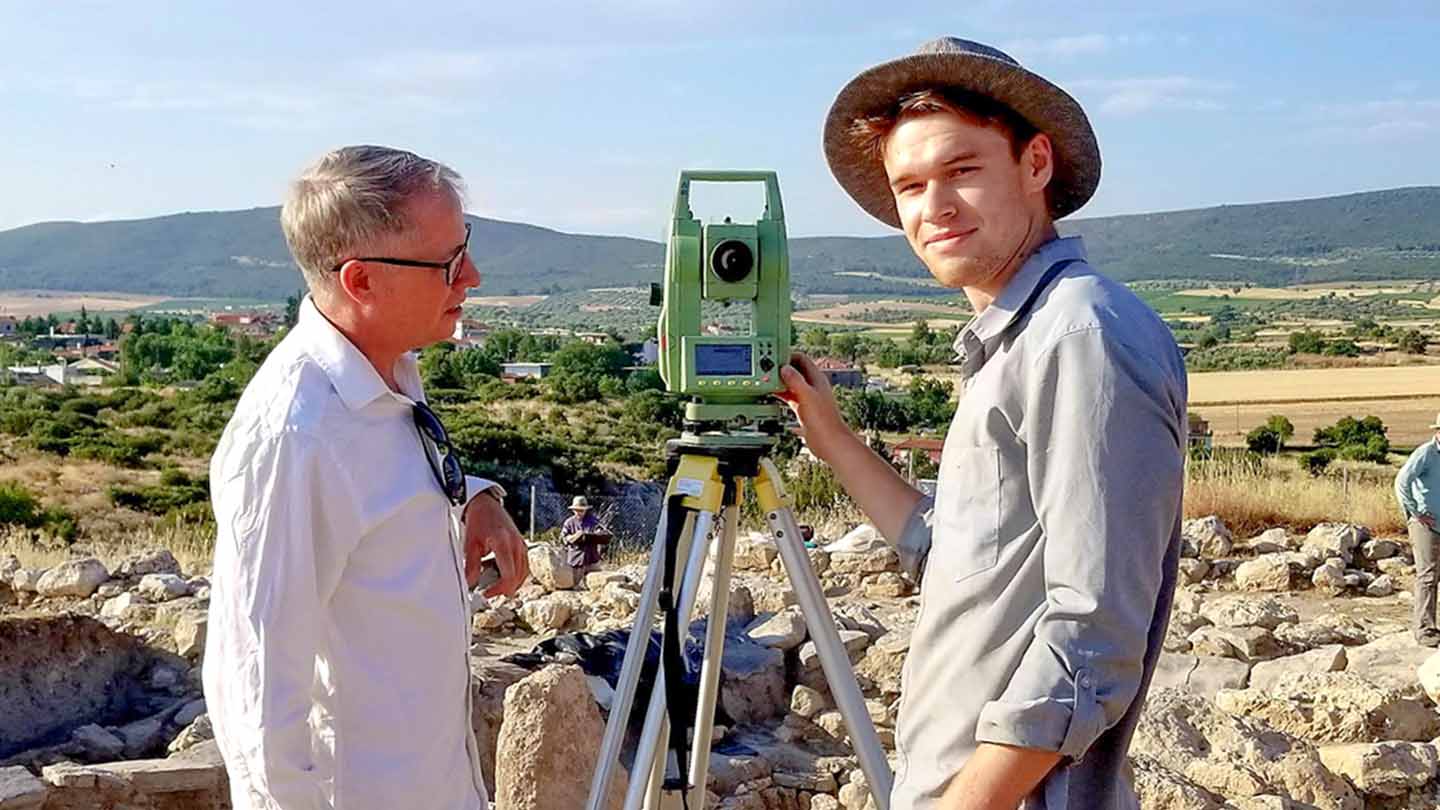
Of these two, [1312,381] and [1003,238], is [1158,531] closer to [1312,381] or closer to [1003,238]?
[1003,238]

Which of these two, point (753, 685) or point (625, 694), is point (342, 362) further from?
point (753, 685)

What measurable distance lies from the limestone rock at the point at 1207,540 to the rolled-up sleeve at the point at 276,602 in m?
7.08

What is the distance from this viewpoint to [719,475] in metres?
2.90

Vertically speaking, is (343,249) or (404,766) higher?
(343,249)

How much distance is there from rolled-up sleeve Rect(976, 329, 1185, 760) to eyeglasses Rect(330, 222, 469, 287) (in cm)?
94

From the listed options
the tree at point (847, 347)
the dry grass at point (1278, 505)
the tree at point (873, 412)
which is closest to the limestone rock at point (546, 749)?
the dry grass at point (1278, 505)

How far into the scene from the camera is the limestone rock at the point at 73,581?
7293 mm

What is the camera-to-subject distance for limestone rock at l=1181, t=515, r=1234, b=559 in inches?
328

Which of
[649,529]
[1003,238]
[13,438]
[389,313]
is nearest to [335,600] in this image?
[389,313]

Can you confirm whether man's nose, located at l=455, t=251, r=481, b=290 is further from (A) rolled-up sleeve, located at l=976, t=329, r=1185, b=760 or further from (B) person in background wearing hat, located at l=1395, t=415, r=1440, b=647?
(B) person in background wearing hat, located at l=1395, t=415, r=1440, b=647

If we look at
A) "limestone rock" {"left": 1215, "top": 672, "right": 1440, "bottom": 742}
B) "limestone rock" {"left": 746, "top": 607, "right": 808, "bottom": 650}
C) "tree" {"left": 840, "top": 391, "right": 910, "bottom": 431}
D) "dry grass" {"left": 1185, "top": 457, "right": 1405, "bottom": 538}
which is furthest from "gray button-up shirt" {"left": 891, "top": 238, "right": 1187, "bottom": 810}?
"tree" {"left": 840, "top": 391, "right": 910, "bottom": 431}

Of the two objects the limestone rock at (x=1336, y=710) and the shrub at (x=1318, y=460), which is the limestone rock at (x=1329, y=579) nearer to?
the limestone rock at (x=1336, y=710)

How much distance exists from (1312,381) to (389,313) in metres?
37.6

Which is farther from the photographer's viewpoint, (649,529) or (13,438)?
(13,438)
